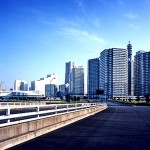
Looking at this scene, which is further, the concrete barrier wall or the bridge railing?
the bridge railing

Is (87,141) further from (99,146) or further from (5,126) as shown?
(5,126)

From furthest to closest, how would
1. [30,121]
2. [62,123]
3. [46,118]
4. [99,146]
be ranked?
[62,123] < [46,118] < [30,121] < [99,146]

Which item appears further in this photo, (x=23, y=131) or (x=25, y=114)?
(x=25, y=114)

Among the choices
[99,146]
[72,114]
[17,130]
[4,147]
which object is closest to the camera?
[4,147]

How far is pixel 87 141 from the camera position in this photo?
12844mm

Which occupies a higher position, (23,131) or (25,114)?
(25,114)

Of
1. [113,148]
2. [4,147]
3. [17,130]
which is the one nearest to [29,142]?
[17,130]

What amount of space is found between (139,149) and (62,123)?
31.4 ft

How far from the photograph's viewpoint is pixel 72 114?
84.8 ft

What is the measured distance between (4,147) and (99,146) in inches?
127

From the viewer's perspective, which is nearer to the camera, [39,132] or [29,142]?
[29,142]

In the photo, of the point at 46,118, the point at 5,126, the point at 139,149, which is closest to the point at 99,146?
the point at 139,149

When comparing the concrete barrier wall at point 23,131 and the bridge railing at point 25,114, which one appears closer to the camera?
the concrete barrier wall at point 23,131

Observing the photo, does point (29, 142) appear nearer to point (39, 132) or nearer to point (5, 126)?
point (5, 126)
